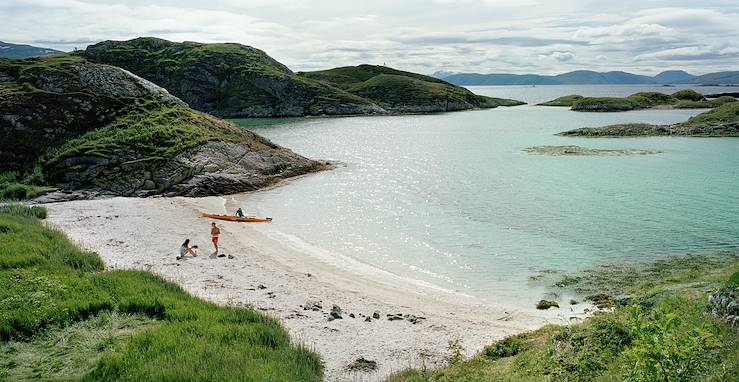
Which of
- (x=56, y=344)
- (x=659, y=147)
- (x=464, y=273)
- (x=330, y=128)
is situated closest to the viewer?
(x=56, y=344)

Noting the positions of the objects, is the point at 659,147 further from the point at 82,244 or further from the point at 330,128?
the point at 82,244

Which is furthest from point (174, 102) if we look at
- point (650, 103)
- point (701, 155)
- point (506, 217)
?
point (650, 103)

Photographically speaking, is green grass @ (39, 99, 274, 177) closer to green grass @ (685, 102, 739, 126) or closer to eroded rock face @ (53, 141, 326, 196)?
eroded rock face @ (53, 141, 326, 196)

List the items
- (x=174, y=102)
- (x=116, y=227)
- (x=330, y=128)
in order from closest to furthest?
(x=116, y=227) → (x=174, y=102) → (x=330, y=128)

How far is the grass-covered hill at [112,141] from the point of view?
51.5 meters

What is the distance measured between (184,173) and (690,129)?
99480 mm

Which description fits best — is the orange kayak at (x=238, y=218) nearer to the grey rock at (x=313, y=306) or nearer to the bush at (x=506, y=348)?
the grey rock at (x=313, y=306)

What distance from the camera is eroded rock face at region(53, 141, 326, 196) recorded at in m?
50.6

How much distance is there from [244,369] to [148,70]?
633ft

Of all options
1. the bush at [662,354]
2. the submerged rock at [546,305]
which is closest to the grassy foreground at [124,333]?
the bush at [662,354]

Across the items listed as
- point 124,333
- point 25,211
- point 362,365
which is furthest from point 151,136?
point 362,365

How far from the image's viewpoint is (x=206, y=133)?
203 ft

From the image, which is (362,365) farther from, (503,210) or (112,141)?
(112,141)

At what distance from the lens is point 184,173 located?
177 feet
